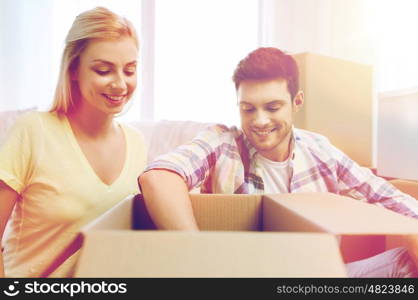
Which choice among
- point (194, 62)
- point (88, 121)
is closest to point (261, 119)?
point (88, 121)

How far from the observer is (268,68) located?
888 millimetres

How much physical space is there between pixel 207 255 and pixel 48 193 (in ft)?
1.99

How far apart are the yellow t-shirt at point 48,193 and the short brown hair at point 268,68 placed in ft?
1.26

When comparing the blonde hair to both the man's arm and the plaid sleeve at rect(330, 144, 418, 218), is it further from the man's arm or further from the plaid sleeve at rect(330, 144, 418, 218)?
the plaid sleeve at rect(330, 144, 418, 218)

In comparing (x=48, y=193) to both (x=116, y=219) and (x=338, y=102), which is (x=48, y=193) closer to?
(x=116, y=219)

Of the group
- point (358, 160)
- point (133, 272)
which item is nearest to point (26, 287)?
point (133, 272)

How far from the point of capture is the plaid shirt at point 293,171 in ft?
2.63

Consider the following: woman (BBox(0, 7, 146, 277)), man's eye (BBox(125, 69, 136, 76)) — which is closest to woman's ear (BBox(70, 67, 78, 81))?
woman (BBox(0, 7, 146, 277))

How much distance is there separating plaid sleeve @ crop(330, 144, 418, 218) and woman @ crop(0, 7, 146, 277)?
1.58 feet

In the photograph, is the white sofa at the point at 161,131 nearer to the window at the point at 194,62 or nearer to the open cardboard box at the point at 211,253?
the window at the point at 194,62

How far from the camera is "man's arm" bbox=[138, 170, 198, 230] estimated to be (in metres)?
0.56

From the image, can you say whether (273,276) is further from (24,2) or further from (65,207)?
(24,2)

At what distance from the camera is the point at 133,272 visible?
0.28 meters

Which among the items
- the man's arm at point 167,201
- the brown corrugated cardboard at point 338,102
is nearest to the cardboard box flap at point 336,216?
the man's arm at point 167,201
